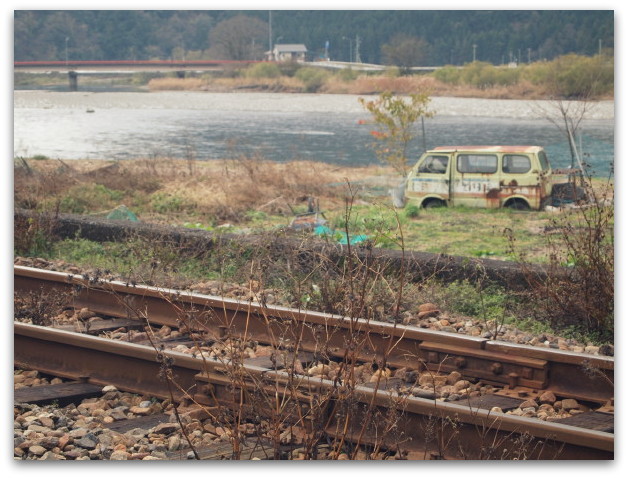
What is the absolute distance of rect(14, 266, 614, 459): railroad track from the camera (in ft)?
14.4

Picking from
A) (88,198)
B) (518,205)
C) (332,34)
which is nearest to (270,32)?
(332,34)

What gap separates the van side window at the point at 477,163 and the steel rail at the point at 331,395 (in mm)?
9479

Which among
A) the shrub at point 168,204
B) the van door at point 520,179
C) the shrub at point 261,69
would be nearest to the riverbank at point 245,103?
the shrub at point 261,69

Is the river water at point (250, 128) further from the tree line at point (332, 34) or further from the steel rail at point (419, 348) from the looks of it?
the steel rail at point (419, 348)

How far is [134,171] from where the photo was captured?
17.0 m

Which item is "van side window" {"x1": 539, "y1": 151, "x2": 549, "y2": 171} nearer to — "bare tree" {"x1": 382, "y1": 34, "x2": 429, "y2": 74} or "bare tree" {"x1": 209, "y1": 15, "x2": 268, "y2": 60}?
"bare tree" {"x1": 382, "y1": 34, "x2": 429, "y2": 74}

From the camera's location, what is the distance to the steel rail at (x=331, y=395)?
4270mm

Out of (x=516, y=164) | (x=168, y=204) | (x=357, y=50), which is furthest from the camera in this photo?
(x=516, y=164)

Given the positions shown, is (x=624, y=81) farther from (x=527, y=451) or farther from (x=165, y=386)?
(x=165, y=386)

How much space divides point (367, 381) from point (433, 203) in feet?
30.9

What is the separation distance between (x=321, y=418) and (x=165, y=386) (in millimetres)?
1201

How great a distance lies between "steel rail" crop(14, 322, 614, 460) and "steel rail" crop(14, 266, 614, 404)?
24cm

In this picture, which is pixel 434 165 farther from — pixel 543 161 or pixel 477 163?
pixel 543 161

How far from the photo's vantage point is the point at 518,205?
45.9ft
